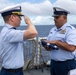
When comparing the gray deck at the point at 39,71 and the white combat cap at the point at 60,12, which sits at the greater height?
the white combat cap at the point at 60,12

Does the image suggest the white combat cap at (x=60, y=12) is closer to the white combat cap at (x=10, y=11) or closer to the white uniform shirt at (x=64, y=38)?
the white uniform shirt at (x=64, y=38)

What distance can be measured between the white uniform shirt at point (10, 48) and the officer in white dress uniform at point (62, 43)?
2.63 ft

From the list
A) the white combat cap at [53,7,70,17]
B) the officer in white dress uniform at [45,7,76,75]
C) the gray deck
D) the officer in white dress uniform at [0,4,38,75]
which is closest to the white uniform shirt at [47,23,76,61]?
the officer in white dress uniform at [45,7,76,75]

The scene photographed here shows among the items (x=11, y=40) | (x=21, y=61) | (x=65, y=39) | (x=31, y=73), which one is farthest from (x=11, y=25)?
(x=31, y=73)

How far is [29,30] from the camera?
3.33m

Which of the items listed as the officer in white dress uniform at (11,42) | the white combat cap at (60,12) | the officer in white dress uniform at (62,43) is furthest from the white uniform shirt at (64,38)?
the officer in white dress uniform at (11,42)

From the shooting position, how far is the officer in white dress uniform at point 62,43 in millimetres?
4172

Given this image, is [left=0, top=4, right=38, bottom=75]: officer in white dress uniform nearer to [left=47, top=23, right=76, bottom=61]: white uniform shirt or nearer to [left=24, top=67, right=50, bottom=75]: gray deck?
[left=47, top=23, right=76, bottom=61]: white uniform shirt

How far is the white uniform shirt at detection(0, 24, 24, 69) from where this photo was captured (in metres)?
3.44

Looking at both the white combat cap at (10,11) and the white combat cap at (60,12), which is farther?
the white combat cap at (60,12)

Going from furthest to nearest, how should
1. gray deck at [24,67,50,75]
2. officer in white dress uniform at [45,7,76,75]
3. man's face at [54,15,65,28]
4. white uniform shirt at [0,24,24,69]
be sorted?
gray deck at [24,67,50,75] → man's face at [54,15,65,28] → officer in white dress uniform at [45,7,76,75] → white uniform shirt at [0,24,24,69]

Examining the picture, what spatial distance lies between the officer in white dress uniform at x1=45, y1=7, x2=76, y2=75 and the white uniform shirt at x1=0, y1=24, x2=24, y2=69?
0.80 meters

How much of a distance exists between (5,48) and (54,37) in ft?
3.73

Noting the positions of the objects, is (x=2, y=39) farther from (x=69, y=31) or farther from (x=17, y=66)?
(x=69, y=31)
